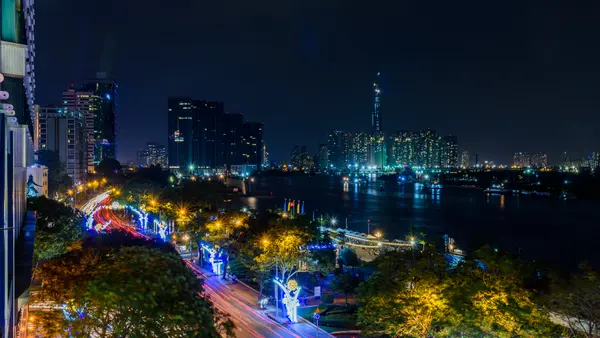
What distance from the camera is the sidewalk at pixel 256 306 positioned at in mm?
10993

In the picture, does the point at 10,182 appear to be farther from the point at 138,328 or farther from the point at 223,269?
the point at 223,269

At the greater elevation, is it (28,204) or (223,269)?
(28,204)

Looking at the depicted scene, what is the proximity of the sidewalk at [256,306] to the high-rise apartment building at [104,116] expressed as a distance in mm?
74851

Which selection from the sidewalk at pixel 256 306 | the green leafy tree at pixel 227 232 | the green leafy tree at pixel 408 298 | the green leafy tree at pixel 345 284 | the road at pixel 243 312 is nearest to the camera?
the green leafy tree at pixel 408 298

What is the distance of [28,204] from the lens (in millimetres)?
13094

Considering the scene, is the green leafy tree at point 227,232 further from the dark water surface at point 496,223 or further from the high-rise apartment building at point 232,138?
the high-rise apartment building at point 232,138

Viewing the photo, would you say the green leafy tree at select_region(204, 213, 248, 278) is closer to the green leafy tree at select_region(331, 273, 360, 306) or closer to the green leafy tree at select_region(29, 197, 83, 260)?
the green leafy tree at select_region(331, 273, 360, 306)

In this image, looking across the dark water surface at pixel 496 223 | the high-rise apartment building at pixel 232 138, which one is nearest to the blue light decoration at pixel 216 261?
the dark water surface at pixel 496 223

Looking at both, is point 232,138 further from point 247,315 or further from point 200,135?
point 247,315

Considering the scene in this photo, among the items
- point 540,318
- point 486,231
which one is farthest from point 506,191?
point 540,318

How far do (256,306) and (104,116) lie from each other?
272 feet

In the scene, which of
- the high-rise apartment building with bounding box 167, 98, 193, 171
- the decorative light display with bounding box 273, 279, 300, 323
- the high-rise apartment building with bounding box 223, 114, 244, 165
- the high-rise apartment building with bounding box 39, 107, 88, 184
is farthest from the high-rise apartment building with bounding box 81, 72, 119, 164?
the decorative light display with bounding box 273, 279, 300, 323

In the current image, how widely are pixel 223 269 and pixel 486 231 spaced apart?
24.7 m

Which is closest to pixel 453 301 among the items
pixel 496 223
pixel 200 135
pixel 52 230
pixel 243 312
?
pixel 243 312
